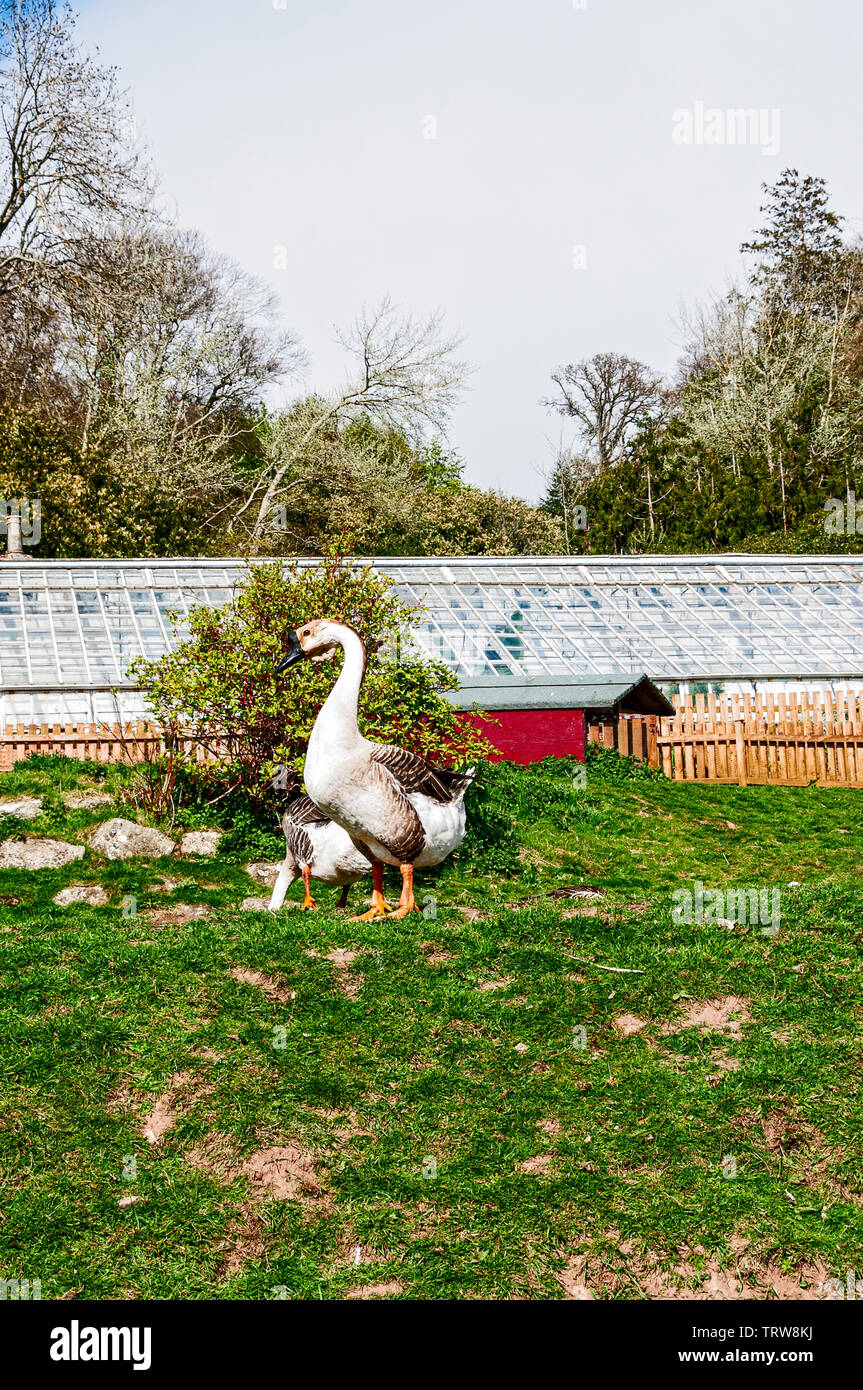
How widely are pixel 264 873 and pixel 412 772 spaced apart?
5.54 m

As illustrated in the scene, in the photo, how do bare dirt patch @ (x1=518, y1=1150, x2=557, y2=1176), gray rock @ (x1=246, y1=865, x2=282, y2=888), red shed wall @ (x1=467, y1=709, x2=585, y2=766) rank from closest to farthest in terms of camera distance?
bare dirt patch @ (x1=518, y1=1150, x2=557, y2=1176) < gray rock @ (x1=246, y1=865, x2=282, y2=888) < red shed wall @ (x1=467, y1=709, x2=585, y2=766)

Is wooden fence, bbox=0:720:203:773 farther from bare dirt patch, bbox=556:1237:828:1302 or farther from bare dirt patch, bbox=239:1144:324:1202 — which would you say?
bare dirt patch, bbox=556:1237:828:1302

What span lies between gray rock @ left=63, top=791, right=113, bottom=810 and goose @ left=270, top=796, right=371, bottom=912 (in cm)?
673

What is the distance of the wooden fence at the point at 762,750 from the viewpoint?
72.9 ft

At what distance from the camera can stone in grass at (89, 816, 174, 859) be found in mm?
15594

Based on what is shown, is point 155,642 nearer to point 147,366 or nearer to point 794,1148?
point 794,1148

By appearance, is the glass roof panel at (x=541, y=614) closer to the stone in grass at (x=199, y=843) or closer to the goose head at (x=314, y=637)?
the stone in grass at (x=199, y=843)

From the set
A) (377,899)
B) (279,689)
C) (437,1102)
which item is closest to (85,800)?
(279,689)

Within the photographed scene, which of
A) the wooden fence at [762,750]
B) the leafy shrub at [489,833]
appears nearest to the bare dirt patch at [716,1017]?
the leafy shrub at [489,833]

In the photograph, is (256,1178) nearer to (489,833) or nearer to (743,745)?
(489,833)

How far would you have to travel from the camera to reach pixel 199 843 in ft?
52.8

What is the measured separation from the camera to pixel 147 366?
154ft

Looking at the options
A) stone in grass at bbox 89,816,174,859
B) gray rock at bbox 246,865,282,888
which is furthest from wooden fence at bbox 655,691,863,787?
stone in grass at bbox 89,816,174,859

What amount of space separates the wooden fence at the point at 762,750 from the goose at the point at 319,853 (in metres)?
12.2
